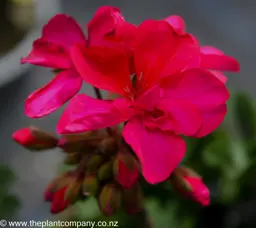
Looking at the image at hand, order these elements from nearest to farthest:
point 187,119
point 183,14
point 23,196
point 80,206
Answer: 1. point 187,119
2. point 80,206
3. point 23,196
4. point 183,14

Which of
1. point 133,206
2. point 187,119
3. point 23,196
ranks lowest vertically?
point 23,196

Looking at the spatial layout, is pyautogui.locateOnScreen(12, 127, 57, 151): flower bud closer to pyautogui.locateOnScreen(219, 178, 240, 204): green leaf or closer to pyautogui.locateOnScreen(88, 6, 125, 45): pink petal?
pyautogui.locateOnScreen(88, 6, 125, 45): pink petal

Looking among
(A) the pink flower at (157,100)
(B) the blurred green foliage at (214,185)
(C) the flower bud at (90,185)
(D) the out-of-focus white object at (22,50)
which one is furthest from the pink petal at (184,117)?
(D) the out-of-focus white object at (22,50)

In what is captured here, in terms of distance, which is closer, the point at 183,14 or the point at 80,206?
the point at 80,206

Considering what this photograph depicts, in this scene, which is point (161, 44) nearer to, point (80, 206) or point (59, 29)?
point (59, 29)

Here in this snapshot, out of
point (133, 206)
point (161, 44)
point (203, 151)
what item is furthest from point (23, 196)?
point (161, 44)

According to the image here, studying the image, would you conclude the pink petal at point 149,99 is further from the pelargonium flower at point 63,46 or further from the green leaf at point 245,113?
the green leaf at point 245,113
